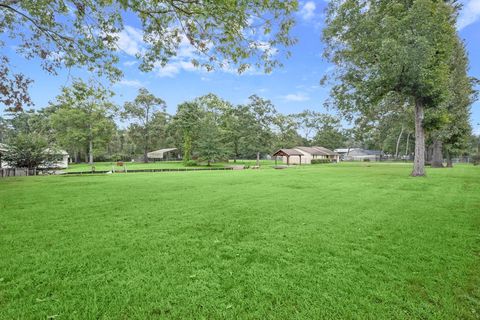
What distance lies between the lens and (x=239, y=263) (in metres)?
3.47

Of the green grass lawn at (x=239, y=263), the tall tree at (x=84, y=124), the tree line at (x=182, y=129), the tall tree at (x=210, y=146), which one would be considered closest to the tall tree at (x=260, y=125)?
the tree line at (x=182, y=129)

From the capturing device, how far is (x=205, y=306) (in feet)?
8.19

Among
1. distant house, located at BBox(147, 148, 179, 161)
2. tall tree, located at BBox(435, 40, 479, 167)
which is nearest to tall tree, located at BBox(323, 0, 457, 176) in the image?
tall tree, located at BBox(435, 40, 479, 167)

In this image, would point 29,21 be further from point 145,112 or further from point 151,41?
point 145,112

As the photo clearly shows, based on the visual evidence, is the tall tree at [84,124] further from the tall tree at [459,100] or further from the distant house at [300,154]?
the tall tree at [459,100]

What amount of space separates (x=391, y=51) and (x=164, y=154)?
168 ft

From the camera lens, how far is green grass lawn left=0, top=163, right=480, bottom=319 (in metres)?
2.48

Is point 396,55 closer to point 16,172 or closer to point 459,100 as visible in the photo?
point 459,100

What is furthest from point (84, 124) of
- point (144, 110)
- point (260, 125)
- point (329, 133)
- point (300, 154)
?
point (329, 133)

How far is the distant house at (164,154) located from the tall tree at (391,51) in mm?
44006

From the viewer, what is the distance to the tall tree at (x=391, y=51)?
13.7 meters

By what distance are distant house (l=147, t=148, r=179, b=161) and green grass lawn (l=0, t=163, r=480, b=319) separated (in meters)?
49.2

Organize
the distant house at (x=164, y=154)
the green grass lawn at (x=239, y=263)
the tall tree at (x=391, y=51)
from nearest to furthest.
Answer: the green grass lawn at (x=239, y=263) → the tall tree at (x=391, y=51) → the distant house at (x=164, y=154)

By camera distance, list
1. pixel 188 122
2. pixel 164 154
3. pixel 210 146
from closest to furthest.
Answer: pixel 210 146, pixel 188 122, pixel 164 154
